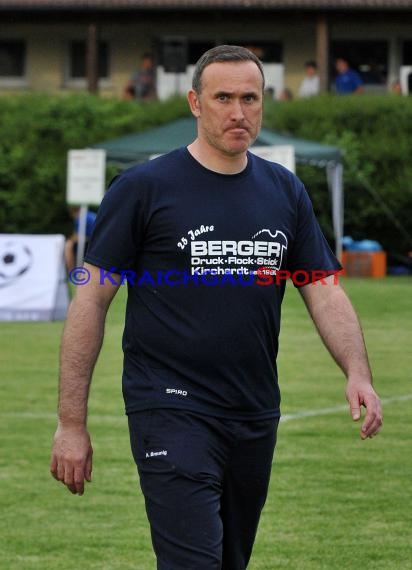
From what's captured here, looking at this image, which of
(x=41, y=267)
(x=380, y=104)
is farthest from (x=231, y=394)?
(x=380, y=104)

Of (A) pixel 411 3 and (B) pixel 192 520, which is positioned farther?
(A) pixel 411 3

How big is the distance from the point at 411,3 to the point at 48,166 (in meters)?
10.6

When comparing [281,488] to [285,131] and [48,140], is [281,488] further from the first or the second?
[48,140]

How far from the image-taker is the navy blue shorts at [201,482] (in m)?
4.75

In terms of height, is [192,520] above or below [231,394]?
below

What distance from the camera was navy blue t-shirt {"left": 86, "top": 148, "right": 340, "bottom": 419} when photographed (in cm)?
491

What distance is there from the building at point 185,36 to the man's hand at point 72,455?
105 feet

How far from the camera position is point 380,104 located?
31.4 metres

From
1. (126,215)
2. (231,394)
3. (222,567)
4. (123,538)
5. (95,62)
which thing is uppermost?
(95,62)

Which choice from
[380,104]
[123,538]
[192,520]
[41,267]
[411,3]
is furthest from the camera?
[411,3]

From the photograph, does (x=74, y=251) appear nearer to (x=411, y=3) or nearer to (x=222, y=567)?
(x=411, y=3)

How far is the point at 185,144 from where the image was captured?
1083 inches

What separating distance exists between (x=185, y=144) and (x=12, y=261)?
848 centimetres

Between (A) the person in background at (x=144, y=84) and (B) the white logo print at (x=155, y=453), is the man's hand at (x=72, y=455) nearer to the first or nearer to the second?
(B) the white logo print at (x=155, y=453)
